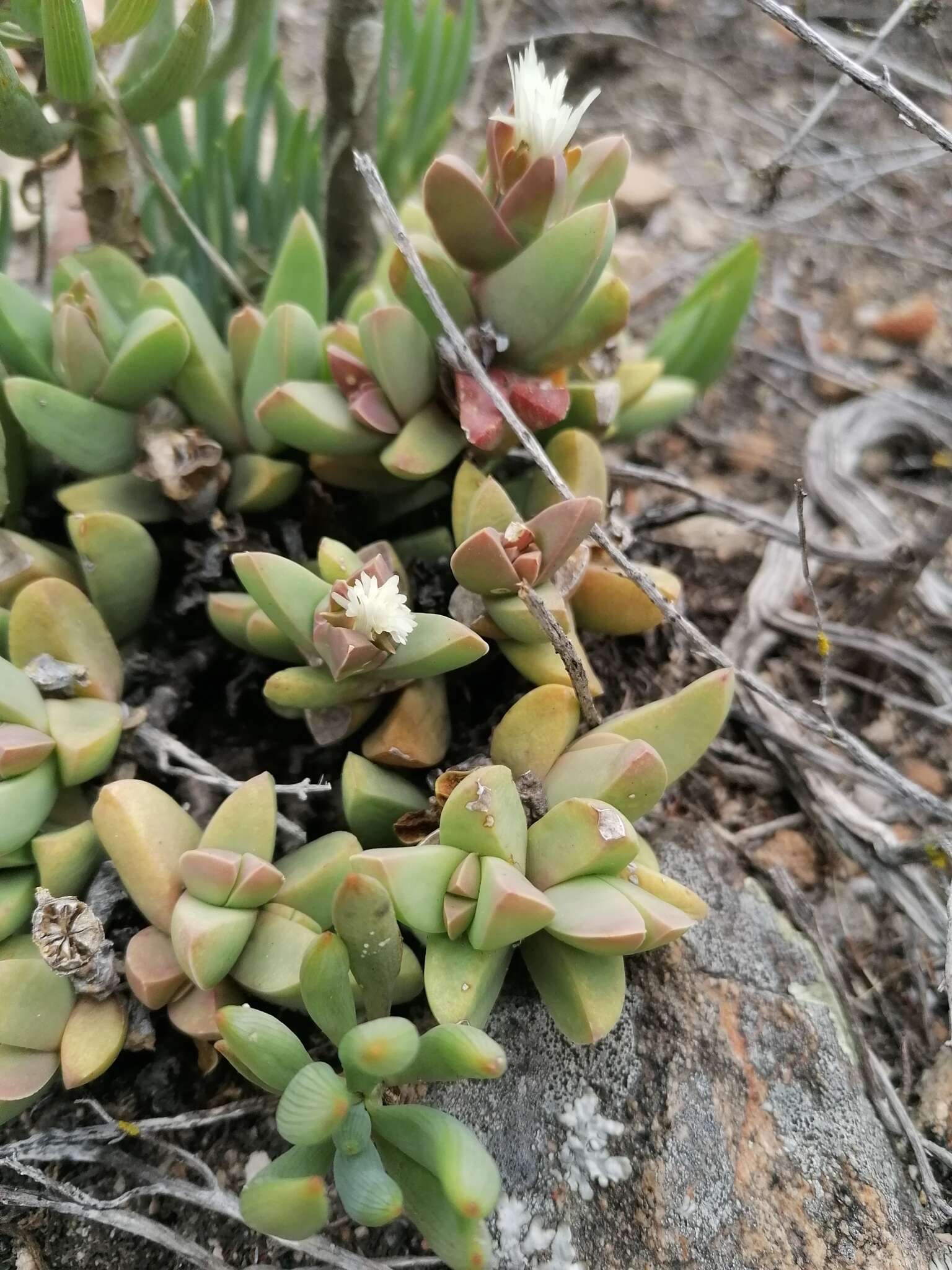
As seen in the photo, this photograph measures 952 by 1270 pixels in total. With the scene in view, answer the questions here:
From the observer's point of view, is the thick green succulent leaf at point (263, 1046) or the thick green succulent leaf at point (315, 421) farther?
the thick green succulent leaf at point (315, 421)

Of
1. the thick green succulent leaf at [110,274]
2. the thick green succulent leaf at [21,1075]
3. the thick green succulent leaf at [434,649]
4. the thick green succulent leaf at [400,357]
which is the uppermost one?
the thick green succulent leaf at [400,357]

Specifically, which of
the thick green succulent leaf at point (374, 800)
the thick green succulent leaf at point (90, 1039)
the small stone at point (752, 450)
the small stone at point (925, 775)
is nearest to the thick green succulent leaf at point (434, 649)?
the thick green succulent leaf at point (374, 800)

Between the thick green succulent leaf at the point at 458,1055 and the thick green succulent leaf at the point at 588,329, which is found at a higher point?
the thick green succulent leaf at the point at 588,329

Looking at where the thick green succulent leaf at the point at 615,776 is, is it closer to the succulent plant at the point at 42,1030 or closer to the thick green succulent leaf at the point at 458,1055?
the thick green succulent leaf at the point at 458,1055

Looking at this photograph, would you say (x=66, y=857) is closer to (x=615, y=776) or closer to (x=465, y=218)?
(x=615, y=776)

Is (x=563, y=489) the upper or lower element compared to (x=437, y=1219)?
upper

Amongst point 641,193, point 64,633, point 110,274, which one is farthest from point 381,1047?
point 641,193

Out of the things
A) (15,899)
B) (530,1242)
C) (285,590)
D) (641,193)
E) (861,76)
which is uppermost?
(861,76)
